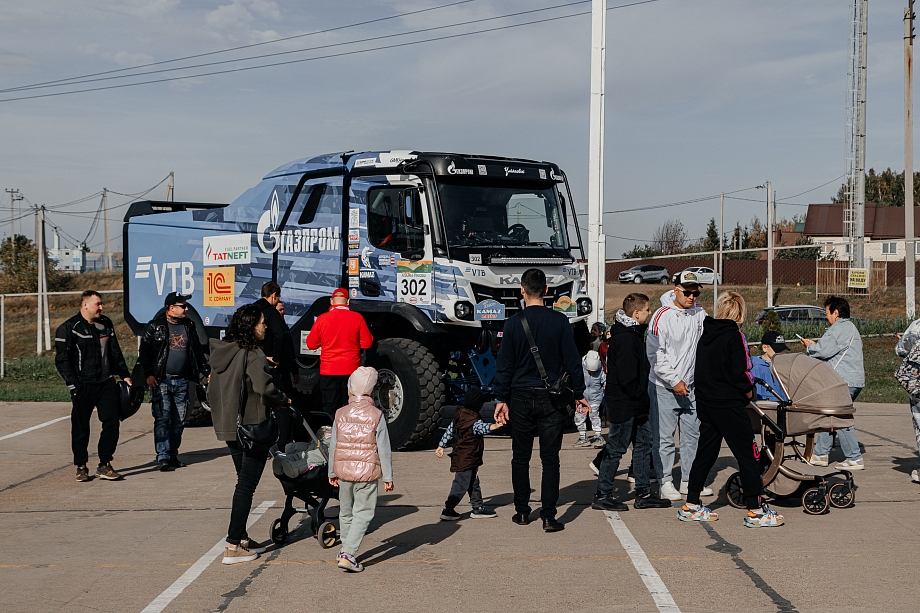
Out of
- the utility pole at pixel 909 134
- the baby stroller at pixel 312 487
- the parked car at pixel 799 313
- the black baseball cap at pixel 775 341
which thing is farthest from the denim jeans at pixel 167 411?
the utility pole at pixel 909 134

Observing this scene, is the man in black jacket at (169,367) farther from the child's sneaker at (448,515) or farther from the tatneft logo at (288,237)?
the child's sneaker at (448,515)

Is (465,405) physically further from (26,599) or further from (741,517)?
(26,599)

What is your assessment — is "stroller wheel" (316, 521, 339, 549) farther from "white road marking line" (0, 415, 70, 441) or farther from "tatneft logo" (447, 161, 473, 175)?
"white road marking line" (0, 415, 70, 441)

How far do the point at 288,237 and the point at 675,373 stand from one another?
6.47 m

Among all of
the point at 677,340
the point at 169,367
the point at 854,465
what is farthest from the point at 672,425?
the point at 169,367

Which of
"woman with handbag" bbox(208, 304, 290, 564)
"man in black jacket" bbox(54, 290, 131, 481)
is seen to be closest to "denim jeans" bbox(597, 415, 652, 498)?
"woman with handbag" bbox(208, 304, 290, 564)

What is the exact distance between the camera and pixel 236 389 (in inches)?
259

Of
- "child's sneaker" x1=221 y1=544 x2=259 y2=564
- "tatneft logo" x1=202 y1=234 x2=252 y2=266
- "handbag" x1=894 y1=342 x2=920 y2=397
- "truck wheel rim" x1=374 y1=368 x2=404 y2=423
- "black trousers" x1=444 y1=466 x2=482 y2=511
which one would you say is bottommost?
"child's sneaker" x1=221 y1=544 x2=259 y2=564

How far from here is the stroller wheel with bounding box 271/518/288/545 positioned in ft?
23.0

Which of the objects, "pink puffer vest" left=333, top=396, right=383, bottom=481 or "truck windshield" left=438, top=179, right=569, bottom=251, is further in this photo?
"truck windshield" left=438, top=179, right=569, bottom=251

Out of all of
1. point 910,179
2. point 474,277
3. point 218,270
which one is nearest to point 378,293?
point 474,277

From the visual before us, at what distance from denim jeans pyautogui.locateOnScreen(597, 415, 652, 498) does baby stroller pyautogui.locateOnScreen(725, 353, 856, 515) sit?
0.78 metres

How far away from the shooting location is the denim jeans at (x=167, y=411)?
1032 centimetres

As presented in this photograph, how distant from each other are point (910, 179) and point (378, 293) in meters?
19.7
